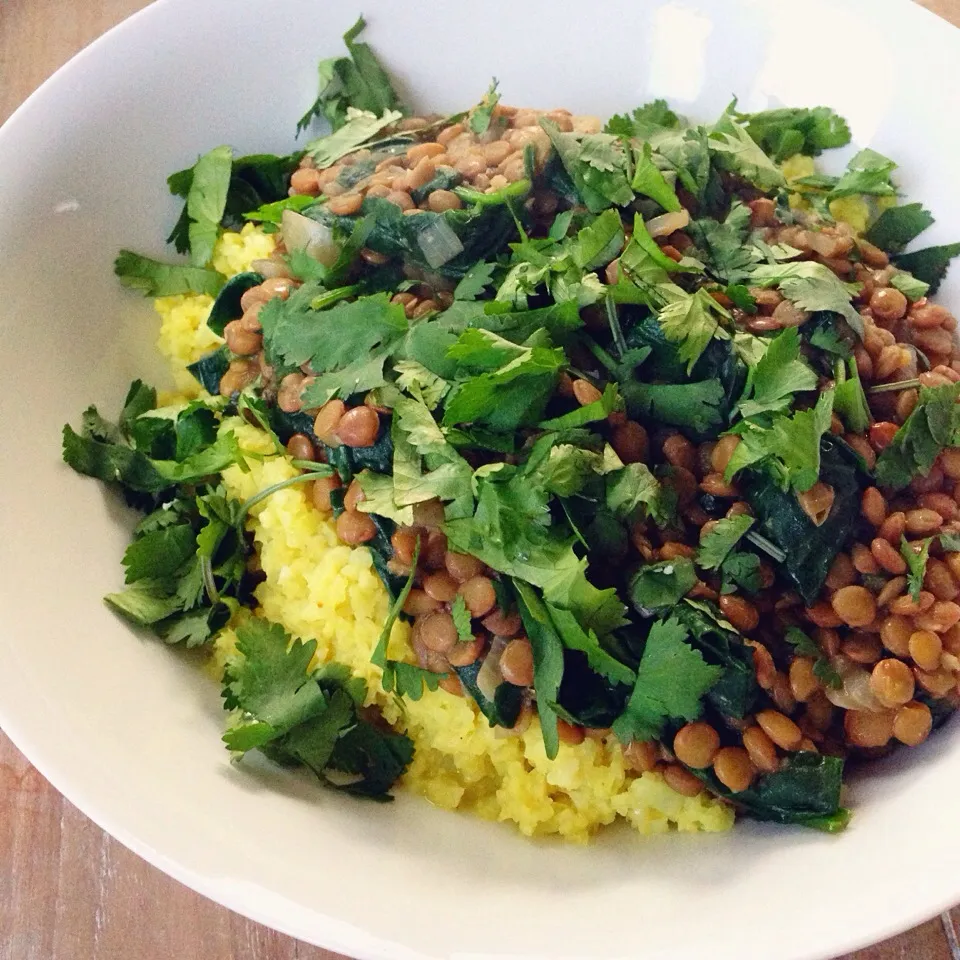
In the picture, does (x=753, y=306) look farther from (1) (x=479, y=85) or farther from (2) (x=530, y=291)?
(1) (x=479, y=85)

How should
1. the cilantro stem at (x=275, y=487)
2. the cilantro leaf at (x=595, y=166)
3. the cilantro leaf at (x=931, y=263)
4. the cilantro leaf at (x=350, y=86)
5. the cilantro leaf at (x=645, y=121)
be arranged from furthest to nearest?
1. the cilantro leaf at (x=350, y=86)
2. the cilantro leaf at (x=645, y=121)
3. the cilantro leaf at (x=931, y=263)
4. the cilantro leaf at (x=595, y=166)
5. the cilantro stem at (x=275, y=487)

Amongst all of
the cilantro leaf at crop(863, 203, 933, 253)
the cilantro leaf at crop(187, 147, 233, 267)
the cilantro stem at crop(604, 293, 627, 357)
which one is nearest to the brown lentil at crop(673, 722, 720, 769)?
the cilantro stem at crop(604, 293, 627, 357)

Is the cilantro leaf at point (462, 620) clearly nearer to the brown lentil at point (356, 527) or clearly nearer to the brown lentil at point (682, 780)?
the brown lentil at point (356, 527)

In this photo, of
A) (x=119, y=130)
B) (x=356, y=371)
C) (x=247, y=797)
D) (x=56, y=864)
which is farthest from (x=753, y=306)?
(x=56, y=864)

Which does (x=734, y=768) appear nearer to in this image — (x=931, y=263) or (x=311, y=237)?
(x=931, y=263)

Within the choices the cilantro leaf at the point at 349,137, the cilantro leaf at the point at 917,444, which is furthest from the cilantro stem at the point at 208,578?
the cilantro leaf at the point at 917,444
